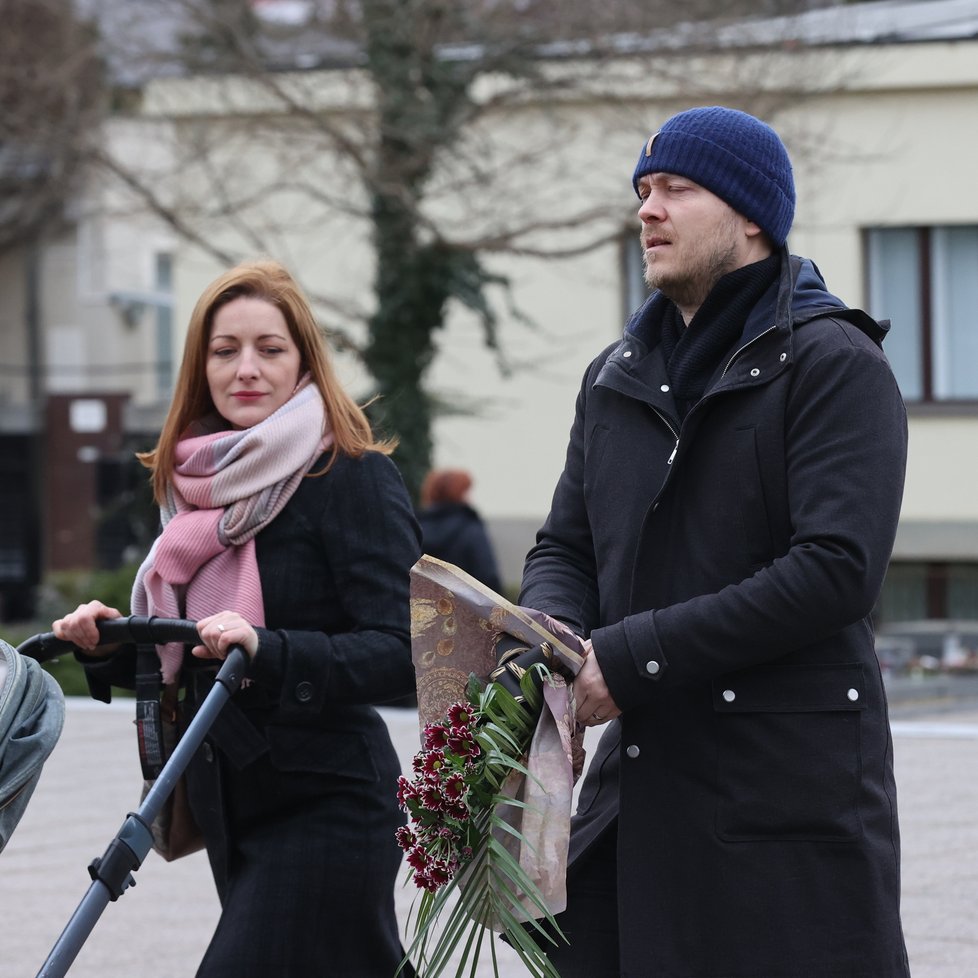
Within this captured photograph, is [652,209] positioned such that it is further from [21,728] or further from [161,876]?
[161,876]

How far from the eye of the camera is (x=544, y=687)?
3096 mm

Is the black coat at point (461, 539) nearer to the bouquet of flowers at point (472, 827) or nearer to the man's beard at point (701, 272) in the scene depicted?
the man's beard at point (701, 272)

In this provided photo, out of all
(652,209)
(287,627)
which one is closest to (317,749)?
(287,627)

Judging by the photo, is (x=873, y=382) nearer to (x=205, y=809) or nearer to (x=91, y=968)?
(x=205, y=809)

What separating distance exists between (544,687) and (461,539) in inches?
369

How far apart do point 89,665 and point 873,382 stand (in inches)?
77.4

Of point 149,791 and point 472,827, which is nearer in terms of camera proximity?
point 472,827

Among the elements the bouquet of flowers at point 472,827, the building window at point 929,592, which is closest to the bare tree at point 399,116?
the building window at point 929,592

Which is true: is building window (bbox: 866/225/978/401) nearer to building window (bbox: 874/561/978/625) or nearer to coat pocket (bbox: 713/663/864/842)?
building window (bbox: 874/561/978/625)

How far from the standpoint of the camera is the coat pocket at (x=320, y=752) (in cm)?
405

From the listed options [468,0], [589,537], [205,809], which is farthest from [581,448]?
[468,0]

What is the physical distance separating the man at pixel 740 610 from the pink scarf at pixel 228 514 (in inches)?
38.9

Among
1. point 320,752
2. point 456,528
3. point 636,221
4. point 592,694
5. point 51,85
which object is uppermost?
point 51,85

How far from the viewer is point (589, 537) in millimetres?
3586
